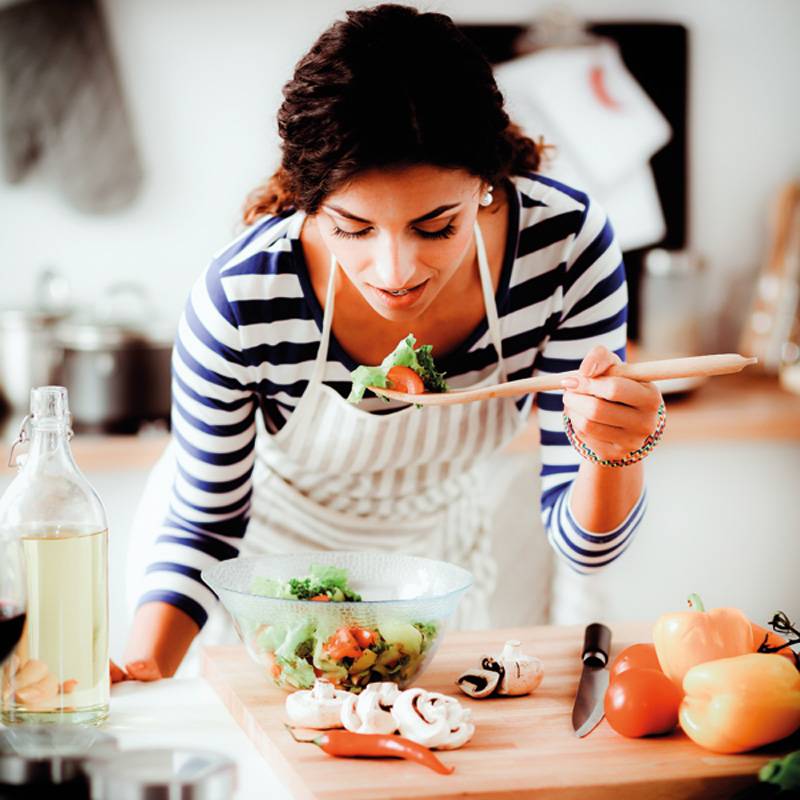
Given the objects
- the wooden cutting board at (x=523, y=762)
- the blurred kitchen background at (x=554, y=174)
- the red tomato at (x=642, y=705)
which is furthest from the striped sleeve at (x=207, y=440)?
the blurred kitchen background at (x=554, y=174)

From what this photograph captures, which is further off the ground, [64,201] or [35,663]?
[64,201]

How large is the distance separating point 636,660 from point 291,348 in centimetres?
59

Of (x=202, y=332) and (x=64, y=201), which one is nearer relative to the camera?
(x=202, y=332)

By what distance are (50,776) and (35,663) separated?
10.7 inches

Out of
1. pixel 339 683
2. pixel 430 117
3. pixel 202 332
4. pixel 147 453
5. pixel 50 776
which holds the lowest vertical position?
pixel 147 453

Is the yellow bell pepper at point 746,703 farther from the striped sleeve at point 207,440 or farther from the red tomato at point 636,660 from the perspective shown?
the striped sleeve at point 207,440

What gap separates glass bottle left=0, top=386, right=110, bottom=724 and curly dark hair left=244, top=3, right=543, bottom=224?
349mm

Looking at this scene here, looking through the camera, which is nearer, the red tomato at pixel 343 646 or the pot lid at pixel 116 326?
the red tomato at pixel 343 646

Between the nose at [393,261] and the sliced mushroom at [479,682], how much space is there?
367mm

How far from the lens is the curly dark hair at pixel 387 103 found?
3.69 ft

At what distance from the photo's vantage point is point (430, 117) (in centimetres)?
113

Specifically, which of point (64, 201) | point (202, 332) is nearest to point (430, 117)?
point (202, 332)

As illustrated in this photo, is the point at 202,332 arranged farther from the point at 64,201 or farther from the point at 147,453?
the point at 64,201

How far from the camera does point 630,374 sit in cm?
107
